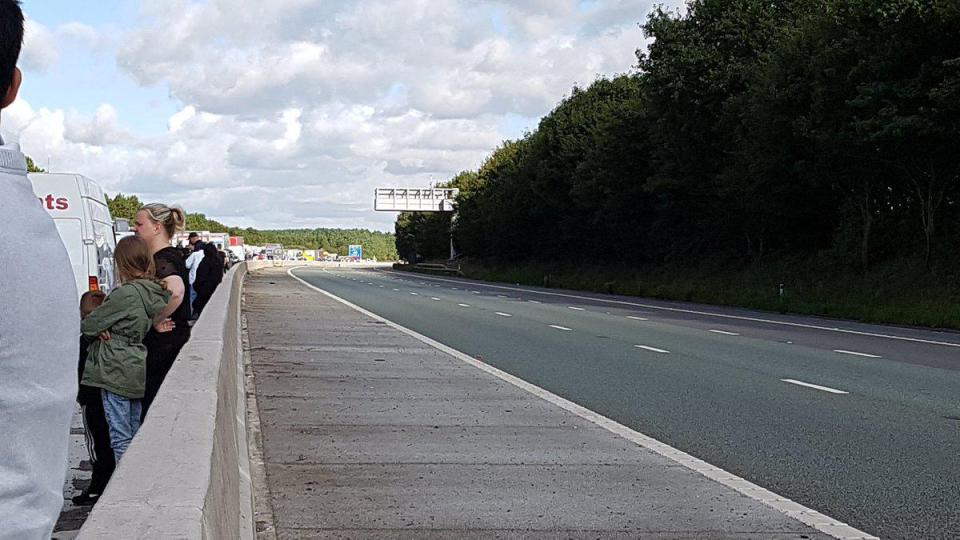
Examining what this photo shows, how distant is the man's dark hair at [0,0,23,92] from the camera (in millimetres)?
1817

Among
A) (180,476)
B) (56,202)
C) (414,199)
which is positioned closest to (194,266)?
(56,202)

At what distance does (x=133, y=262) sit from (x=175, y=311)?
54 cm

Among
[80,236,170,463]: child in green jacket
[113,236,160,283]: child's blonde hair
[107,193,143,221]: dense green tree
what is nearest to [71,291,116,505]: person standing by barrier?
[80,236,170,463]: child in green jacket

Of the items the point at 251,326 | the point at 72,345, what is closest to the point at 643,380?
the point at 251,326

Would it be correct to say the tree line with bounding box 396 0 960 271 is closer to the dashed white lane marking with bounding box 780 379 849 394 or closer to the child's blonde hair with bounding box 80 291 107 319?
the dashed white lane marking with bounding box 780 379 849 394

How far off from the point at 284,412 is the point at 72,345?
8.97m

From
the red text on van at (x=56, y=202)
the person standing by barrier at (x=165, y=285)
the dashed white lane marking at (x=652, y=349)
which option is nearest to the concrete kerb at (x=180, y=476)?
the person standing by barrier at (x=165, y=285)

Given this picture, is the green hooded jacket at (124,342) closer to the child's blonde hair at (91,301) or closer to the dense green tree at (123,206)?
the child's blonde hair at (91,301)

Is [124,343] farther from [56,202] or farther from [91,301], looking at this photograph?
[56,202]

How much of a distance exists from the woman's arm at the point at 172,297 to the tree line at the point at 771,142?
2472cm

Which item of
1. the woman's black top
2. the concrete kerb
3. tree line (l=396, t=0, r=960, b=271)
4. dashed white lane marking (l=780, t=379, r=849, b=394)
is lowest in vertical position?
dashed white lane marking (l=780, t=379, r=849, b=394)

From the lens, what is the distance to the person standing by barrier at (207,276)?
63.8ft

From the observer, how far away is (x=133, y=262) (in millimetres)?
6934

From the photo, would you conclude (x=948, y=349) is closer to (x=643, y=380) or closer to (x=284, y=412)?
(x=643, y=380)
